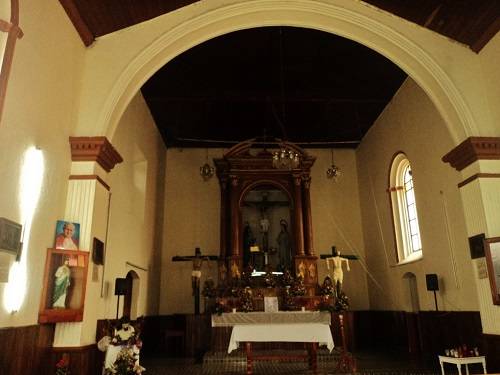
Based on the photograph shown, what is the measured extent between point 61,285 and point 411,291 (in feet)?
26.3

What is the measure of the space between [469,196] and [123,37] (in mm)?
5998

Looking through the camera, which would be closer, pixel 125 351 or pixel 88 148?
pixel 125 351

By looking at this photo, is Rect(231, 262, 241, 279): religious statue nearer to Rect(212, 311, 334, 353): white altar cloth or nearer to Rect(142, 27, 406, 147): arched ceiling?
Rect(212, 311, 334, 353): white altar cloth

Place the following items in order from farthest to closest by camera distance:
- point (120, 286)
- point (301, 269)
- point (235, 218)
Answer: point (235, 218) → point (301, 269) → point (120, 286)

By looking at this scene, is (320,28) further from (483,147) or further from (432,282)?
(432,282)

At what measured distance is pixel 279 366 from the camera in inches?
340

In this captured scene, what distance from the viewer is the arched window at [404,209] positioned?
10500mm

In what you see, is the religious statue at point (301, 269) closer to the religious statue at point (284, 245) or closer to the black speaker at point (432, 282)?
the religious statue at point (284, 245)

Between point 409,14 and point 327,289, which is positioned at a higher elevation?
point 409,14

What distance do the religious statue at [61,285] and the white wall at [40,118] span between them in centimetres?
21

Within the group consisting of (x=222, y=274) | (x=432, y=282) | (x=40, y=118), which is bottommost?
(x=432, y=282)

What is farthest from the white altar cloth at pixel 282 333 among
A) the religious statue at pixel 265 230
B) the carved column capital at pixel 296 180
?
the carved column capital at pixel 296 180

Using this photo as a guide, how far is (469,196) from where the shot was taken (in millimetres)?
6828

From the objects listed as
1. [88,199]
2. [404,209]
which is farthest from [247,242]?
[88,199]
